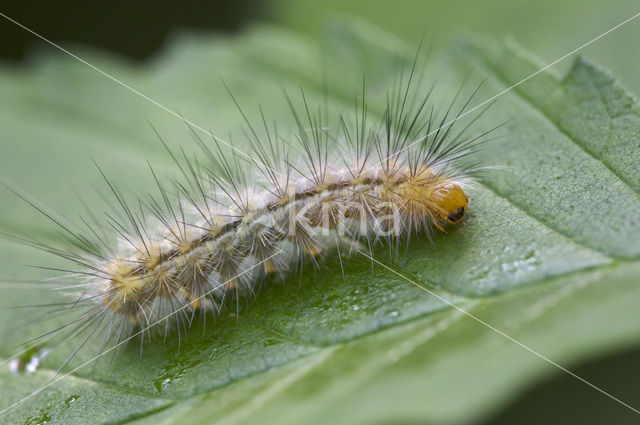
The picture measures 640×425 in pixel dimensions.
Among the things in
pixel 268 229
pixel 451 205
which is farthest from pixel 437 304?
pixel 268 229

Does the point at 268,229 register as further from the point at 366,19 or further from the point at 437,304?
the point at 366,19

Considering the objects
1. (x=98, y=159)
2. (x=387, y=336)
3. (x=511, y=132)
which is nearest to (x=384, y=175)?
(x=511, y=132)

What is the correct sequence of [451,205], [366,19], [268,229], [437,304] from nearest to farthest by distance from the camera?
[437,304] < [451,205] < [268,229] < [366,19]

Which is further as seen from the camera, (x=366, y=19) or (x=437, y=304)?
(x=366, y=19)

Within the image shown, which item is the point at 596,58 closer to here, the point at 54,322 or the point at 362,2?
the point at 362,2

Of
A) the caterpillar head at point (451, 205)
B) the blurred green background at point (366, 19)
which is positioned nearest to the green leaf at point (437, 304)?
the caterpillar head at point (451, 205)

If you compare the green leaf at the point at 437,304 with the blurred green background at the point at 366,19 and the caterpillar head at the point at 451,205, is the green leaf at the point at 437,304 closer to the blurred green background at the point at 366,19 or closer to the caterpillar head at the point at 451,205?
the caterpillar head at the point at 451,205

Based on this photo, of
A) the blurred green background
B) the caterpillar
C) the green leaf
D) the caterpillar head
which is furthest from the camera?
the blurred green background

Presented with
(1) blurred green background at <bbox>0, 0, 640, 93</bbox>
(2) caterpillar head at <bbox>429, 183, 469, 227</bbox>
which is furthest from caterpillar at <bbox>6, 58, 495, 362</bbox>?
(1) blurred green background at <bbox>0, 0, 640, 93</bbox>

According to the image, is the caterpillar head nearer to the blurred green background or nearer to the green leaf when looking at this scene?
the green leaf
